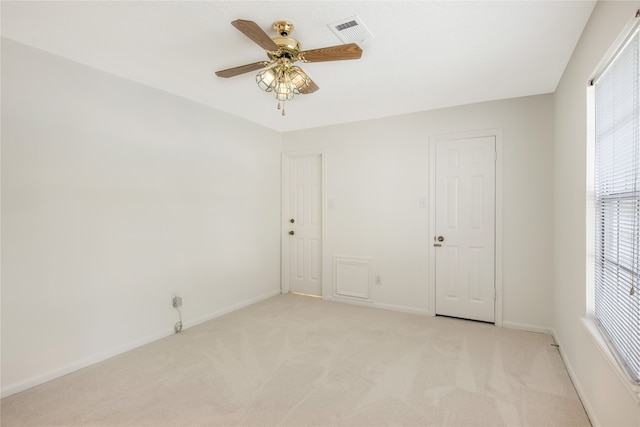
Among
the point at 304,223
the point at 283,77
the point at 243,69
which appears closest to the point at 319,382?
the point at 283,77

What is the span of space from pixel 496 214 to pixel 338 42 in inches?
98.1

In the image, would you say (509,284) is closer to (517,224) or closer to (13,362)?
(517,224)

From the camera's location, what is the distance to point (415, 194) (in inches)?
151

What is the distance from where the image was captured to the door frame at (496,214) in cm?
340

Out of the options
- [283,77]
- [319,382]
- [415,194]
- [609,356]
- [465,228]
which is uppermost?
[283,77]

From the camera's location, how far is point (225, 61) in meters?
2.50

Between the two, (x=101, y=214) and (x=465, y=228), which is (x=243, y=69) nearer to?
(x=101, y=214)

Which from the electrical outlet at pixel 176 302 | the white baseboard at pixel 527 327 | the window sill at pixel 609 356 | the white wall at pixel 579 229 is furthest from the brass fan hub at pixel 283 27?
the white baseboard at pixel 527 327

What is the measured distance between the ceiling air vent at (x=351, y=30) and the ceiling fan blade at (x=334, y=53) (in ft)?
0.46

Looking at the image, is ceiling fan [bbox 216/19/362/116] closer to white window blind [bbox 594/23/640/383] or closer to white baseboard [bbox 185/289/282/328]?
white window blind [bbox 594/23/640/383]

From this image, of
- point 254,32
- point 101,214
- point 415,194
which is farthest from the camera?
point 415,194

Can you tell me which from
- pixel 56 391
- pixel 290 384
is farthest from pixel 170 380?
pixel 290 384

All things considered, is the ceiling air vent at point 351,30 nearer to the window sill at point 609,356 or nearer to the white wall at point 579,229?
the white wall at point 579,229

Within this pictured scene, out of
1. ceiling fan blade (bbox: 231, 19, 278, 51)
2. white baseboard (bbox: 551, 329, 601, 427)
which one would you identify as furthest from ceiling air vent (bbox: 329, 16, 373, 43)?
white baseboard (bbox: 551, 329, 601, 427)
